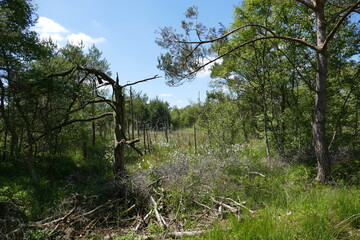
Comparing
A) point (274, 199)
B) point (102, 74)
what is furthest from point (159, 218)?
point (102, 74)

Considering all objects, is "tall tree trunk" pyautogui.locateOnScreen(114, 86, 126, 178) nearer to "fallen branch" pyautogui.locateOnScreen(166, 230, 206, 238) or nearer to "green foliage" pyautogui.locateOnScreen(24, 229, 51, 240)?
"green foliage" pyautogui.locateOnScreen(24, 229, 51, 240)

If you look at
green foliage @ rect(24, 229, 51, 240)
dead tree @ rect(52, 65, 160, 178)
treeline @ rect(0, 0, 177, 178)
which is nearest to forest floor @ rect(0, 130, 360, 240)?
green foliage @ rect(24, 229, 51, 240)

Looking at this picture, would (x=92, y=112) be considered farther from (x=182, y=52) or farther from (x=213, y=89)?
(x=182, y=52)

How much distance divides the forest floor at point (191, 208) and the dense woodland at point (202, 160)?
0.02m

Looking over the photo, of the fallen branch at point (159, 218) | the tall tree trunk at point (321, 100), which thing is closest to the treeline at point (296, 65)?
the tall tree trunk at point (321, 100)

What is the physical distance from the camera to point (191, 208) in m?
4.06

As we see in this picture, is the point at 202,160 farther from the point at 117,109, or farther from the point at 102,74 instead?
the point at 102,74

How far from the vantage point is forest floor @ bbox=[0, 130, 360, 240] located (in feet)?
9.73

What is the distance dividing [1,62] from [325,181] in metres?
8.81

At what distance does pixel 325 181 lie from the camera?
5.27 m

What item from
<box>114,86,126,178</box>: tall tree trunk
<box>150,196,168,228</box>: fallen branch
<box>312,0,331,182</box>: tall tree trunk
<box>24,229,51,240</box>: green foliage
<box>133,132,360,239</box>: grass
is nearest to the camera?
<box>133,132,360,239</box>: grass

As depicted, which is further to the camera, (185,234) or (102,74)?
(102,74)

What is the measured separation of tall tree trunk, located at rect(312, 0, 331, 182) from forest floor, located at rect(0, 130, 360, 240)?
438mm

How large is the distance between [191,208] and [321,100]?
380cm
